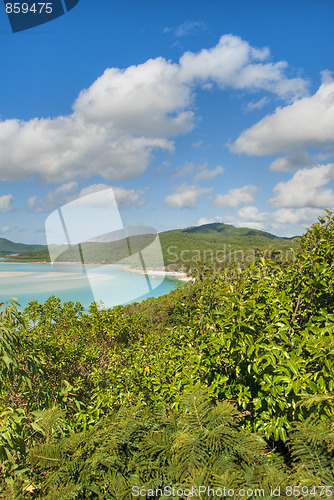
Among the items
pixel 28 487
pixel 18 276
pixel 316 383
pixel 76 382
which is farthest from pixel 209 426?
pixel 18 276

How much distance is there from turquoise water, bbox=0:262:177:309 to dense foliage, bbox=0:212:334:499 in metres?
5.08

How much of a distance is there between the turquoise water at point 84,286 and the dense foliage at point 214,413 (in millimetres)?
5079

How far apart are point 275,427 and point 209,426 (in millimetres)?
670

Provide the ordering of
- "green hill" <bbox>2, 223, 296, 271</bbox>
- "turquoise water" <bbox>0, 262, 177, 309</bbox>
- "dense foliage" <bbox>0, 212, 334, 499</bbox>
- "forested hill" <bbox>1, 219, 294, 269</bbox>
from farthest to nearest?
"turquoise water" <bbox>0, 262, 177, 309</bbox> → "forested hill" <bbox>1, 219, 294, 269</bbox> → "green hill" <bbox>2, 223, 296, 271</bbox> → "dense foliage" <bbox>0, 212, 334, 499</bbox>

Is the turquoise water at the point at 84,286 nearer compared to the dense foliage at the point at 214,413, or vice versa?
the dense foliage at the point at 214,413

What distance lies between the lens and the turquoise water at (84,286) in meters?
8.84

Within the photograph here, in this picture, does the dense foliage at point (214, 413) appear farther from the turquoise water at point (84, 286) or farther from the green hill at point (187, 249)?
the turquoise water at point (84, 286)

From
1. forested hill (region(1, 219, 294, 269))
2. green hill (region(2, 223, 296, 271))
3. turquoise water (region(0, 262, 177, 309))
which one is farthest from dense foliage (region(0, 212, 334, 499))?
turquoise water (region(0, 262, 177, 309))

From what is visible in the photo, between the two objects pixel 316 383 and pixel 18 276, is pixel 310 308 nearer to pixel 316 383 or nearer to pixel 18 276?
pixel 316 383

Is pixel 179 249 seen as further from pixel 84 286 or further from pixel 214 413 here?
pixel 214 413

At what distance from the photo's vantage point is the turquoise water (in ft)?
29.0

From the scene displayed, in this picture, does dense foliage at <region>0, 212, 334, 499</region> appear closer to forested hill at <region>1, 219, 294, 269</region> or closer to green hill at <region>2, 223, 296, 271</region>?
green hill at <region>2, 223, 296, 271</region>

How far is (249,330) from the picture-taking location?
8.34ft

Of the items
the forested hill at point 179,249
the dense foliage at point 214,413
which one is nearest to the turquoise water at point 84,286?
the forested hill at point 179,249
